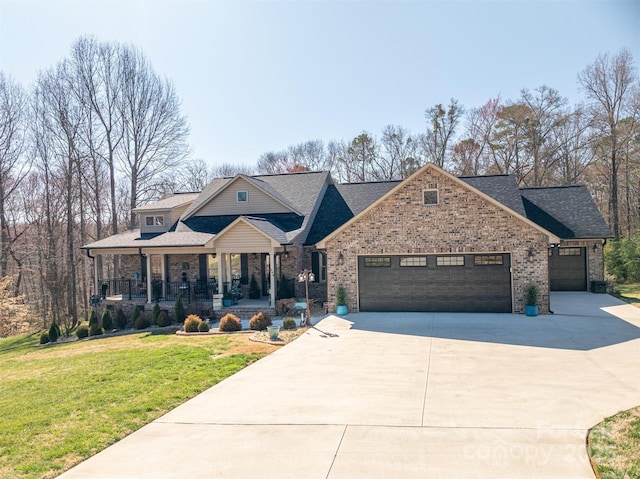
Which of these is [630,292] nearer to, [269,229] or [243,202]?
[269,229]

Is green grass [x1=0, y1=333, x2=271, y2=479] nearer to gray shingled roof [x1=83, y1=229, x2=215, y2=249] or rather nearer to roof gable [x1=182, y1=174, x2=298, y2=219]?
gray shingled roof [x1=83, y1=229, x2=215, y2=249]

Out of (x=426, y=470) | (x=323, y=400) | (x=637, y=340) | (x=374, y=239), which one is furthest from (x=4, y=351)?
(x=637, y=340)

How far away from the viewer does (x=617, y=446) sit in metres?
5.75

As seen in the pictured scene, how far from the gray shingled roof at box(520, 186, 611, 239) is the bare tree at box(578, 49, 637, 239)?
31.5 feet

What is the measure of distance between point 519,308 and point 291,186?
1333cm

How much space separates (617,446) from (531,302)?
10.0m

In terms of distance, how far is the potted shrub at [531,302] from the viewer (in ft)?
49.9

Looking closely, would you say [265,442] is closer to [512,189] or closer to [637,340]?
[637,340]

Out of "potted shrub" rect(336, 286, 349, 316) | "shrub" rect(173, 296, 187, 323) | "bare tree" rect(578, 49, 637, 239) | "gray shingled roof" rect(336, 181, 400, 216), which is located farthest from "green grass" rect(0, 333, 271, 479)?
"bare tree" rect(578, 49, 637, 239)

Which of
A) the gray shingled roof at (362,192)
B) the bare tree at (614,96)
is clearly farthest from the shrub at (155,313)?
the bare tree at (614,96)

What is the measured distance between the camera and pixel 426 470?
17.6 ft

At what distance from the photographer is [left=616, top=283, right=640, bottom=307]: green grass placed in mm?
18908

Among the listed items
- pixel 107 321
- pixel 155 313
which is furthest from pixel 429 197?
pixel 107 321

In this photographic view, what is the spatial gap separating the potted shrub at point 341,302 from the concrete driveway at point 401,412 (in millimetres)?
4203
